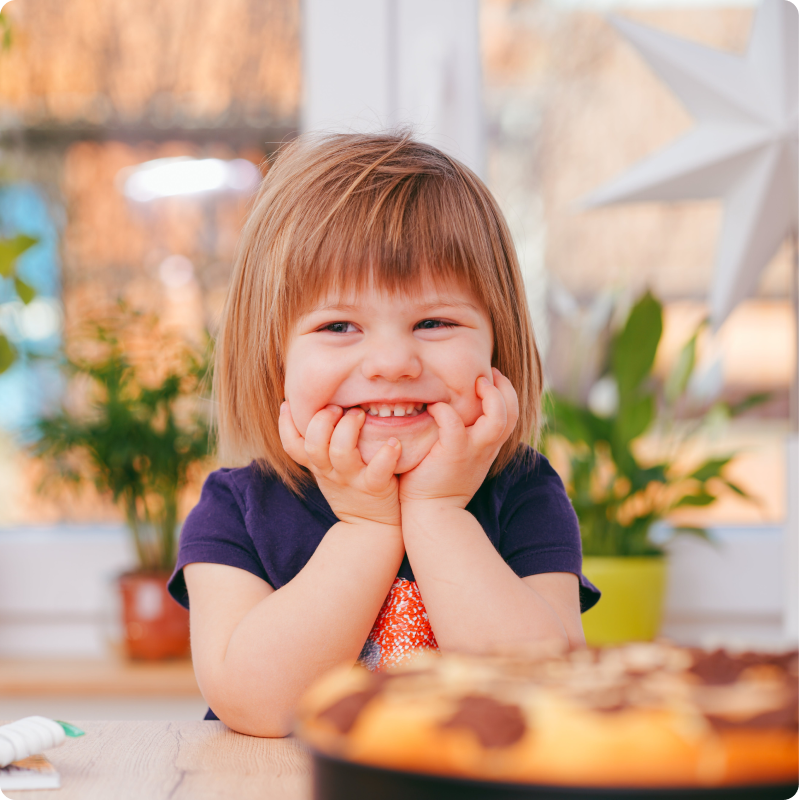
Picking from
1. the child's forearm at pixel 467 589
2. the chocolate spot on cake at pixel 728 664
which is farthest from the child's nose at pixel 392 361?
the chocolate spot on cake at pixel 728 664

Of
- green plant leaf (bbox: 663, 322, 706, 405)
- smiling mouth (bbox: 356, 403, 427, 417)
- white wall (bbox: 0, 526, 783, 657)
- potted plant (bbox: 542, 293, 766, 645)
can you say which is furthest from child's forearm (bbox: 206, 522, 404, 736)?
white wall (bbox: 0, 526, 783, 657)

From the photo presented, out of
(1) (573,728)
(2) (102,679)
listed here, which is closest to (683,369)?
(2) (102,679)

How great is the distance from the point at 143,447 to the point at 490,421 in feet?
2.93

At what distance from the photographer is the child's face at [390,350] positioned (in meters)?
0.72

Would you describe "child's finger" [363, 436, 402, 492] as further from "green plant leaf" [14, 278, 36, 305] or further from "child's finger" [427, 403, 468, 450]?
"green plant leaf" [14, 278, 36, 305]

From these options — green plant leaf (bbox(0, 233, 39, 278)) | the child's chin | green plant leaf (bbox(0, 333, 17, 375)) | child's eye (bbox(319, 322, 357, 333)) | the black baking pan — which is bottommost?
the black baking pan

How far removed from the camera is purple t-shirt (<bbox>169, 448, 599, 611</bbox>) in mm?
785

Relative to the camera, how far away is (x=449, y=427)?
72 cm

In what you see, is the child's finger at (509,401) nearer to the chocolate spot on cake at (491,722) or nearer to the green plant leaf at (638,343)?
the chocolate spot on cake at (491,722)

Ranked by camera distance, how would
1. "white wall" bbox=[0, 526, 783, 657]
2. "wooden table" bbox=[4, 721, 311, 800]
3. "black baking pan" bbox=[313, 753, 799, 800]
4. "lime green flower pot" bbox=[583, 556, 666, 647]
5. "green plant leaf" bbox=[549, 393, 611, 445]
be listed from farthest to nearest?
"white wall" bbox=[0, 526, 783, 657] → "green plant leaf" bbox=[549, 393, 611, 445] → "lime green flower pot" bbox=[583, 556, 666, 647] → "wooden table" bbox=[4, 721, 311, 800] → "black baking pan" bbox=[313, 753, 799, 800]

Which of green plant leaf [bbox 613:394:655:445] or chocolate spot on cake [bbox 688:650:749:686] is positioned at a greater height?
chocolate spot on cake [bbox 688:650:749:686]

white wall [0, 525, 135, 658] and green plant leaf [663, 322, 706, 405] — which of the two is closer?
green plant leaf [663, 322, 706, 405]

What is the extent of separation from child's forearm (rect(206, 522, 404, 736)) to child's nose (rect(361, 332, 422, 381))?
14 centimetres

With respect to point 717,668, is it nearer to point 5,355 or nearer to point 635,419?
point 635,419
